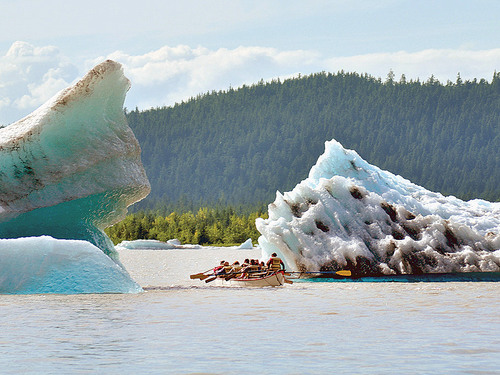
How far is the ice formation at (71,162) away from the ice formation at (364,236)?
7.81m

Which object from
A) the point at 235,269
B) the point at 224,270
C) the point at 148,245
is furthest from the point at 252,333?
the point at 148,245

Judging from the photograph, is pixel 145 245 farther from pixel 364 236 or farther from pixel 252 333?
pixel 252 333

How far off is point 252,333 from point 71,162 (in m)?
9.93

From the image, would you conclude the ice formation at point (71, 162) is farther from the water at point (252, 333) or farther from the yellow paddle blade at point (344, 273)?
the yellow paddle blade at point (344, 273)

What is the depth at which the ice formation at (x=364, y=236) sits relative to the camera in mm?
28922

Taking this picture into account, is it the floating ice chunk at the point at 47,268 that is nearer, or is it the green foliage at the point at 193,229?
the floating ice chunk at the point at 47,268

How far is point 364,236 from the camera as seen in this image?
29641 millimetres

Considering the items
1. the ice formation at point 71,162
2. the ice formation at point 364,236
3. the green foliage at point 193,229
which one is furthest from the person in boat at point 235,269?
the green foliage at point 193,229

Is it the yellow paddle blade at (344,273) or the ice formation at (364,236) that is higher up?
the ice formation at (364,236)

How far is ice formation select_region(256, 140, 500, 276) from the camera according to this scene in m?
28.9

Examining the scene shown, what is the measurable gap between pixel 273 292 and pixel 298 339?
10.9 m

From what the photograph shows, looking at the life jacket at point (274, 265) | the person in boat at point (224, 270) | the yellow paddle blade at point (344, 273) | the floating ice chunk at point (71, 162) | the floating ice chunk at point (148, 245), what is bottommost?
the floating ice chunk at point (148, 245)

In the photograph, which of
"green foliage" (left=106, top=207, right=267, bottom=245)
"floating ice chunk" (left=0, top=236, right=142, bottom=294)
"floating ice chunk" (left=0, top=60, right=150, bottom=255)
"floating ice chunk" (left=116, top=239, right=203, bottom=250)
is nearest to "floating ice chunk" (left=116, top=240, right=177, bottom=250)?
"floating ice chunk" (left=116, top=239, right=203, bottom=250)

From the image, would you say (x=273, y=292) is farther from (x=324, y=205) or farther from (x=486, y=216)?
(x=486, y=216)
